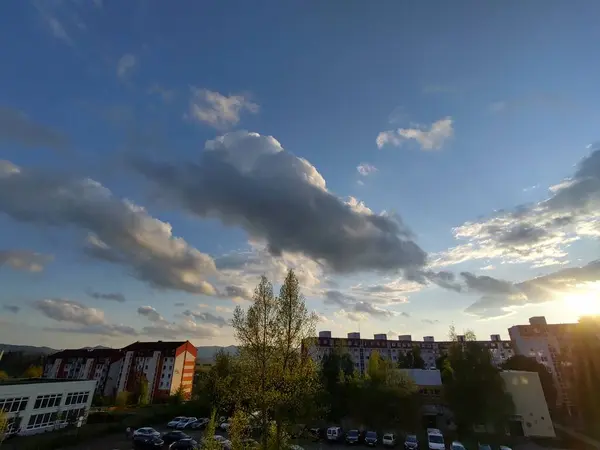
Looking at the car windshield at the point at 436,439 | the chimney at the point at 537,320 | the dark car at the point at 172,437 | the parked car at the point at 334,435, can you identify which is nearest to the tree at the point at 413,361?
the chimney at the point at 537,320

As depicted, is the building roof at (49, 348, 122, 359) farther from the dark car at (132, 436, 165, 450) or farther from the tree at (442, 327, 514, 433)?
the tree at (442, 327, 514, 433)

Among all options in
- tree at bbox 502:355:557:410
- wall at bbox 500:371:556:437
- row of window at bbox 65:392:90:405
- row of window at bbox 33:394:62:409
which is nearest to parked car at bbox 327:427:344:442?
wall at bbox 500:371:556:437

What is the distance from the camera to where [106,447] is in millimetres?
39688

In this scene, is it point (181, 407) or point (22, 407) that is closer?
point (22, 407)

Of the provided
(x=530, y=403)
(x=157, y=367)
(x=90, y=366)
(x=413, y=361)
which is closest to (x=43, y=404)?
(x=157, y=367)

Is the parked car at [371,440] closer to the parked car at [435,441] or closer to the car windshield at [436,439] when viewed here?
the parked car at [435,441]

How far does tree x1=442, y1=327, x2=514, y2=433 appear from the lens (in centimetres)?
4897

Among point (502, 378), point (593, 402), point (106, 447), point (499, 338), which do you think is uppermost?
point (499, 338)

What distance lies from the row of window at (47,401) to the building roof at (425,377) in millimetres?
57204

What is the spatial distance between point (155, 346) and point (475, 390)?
268 feet

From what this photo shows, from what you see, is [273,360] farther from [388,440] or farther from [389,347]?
[389,347]

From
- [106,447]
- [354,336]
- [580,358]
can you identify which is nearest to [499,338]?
[354,336]

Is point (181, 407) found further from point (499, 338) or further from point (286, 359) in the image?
point (499, 338)

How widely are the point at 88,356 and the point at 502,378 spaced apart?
106 m
